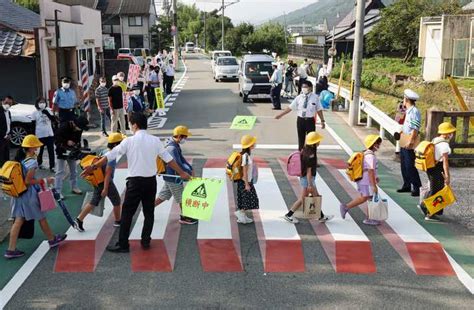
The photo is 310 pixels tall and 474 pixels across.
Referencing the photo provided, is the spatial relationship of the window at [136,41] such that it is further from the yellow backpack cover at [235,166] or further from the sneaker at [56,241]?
the sneaker at [56,241]

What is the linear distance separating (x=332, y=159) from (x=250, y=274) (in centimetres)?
711

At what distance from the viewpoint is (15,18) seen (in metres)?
22.8

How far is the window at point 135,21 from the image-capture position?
235ft

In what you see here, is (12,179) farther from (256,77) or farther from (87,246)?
(256,77)

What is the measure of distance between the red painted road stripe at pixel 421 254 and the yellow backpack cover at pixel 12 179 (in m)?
4.98

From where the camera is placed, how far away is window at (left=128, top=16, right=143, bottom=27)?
71.5 meters

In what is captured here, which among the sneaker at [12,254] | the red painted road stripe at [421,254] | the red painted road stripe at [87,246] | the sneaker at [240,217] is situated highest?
the sneaker at [240,217]

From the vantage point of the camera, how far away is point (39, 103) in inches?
434

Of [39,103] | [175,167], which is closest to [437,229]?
[175,167]

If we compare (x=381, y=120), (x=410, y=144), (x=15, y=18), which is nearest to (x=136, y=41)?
(x=15, y=18)

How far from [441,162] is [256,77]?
1625cm

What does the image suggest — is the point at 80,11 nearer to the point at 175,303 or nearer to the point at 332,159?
the point at 332,159

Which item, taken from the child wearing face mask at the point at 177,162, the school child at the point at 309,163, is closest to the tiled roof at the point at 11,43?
the child wearing face mask at the point at 177,162

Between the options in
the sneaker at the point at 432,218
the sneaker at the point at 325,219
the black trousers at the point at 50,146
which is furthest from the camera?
Answer: the black trousers at the point at 50,146
